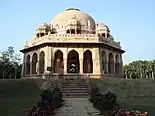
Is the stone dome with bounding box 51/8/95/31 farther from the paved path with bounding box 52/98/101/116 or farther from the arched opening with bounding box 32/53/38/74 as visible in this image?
the paved path with bounding box 52/98/101/116

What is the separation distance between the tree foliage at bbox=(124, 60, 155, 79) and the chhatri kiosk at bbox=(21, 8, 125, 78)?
87.9ft

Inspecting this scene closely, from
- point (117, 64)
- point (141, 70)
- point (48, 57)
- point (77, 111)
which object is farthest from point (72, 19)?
point (141, 70)

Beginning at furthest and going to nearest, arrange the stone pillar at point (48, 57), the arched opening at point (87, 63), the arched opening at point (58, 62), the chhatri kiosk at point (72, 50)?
the arched opening at point (87, 63) < the arched opening at point (58, 62) < the chhatri kiosk at point (72, 50) < the stone pillar at point (48, 57)

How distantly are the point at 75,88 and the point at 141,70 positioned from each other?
4924 centimetres

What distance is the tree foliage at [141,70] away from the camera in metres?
61.8

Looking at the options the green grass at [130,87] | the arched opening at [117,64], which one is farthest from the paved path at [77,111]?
the arched opening at [117,64]

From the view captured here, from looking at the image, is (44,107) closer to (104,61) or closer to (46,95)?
(46,95)

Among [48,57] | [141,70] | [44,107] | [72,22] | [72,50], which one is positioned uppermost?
[72,22]

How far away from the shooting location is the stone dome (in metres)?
36.5

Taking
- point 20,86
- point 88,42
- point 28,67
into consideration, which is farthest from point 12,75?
point 20,86

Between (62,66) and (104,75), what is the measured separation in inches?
248

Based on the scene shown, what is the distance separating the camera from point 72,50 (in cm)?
3253

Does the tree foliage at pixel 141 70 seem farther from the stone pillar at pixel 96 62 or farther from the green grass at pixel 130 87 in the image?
the green grass at pixel 130 87

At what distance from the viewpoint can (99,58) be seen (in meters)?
32.1
